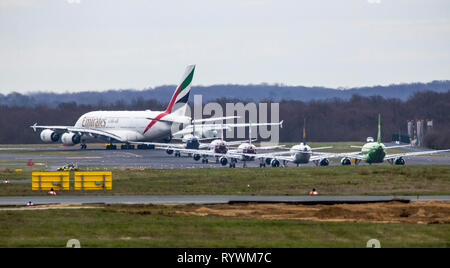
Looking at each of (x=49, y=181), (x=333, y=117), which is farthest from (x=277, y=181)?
(x=333, y=117)

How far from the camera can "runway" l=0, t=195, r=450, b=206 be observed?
42.5m

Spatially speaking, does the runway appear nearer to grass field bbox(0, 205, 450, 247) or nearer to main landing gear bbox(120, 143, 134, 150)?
grass field bbox(0, 205, 450, 247)

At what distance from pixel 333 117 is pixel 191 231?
105628 mm

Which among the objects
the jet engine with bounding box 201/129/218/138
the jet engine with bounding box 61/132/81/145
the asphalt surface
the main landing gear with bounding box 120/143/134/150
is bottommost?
the asphalt surface

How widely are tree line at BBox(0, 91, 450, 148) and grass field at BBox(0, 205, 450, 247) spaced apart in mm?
96118

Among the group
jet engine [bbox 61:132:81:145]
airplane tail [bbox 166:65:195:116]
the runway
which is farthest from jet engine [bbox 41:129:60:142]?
the runway

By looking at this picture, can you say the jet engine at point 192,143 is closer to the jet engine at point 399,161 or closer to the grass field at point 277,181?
the grass field at point 277,181

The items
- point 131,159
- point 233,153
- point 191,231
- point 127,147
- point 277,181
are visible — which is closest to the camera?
point 191,231

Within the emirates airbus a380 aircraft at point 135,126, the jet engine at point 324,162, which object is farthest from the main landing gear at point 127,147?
the jet engine at point 324,162

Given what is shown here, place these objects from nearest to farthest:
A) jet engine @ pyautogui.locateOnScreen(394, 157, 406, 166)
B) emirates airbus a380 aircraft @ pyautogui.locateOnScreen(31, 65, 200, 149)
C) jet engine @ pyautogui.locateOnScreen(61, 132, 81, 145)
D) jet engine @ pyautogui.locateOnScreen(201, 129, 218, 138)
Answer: jet engine @ pyautogui.locateOnScreen(394, 157, 406, 166), jet engine @ pyautogui.locateOnScreen(201, 129, 218, 138), emirates airbus a380 aircraft @ pyautogui.locateOnScreen(31, 65, 200, 149), jet engine @ pyautogui.locateOnScreen(61, 132, 81, 145)

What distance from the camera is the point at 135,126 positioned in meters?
111

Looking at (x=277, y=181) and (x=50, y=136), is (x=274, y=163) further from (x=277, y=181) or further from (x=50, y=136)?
(x=50, y=136)
